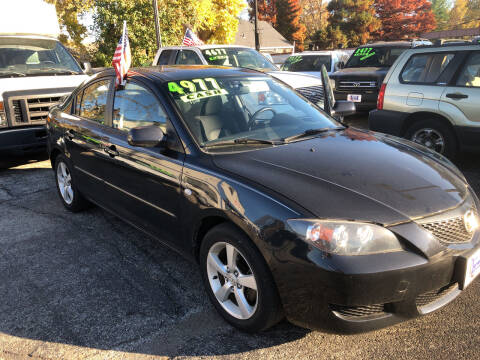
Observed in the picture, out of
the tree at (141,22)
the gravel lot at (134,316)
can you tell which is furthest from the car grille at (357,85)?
the tree at (141,22)

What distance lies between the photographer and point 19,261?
3.94 meters

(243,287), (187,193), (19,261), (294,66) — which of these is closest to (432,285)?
(243,287)

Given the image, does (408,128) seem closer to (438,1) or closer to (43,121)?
(43,121)

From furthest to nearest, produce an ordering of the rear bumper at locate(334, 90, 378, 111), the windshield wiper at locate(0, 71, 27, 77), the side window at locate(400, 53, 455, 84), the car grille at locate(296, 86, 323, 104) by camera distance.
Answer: the rear bumper at locate(334, 90, 378, 111) → the car grille at locate(296, 86, 323, 104) → the windshield wiper at locate(0, 71, 27, 77) → the side window at locate(400, 53, 455, 84)

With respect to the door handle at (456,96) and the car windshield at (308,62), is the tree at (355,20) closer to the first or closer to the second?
the car windshield at (308,62)

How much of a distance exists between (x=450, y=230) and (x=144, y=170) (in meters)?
2.24

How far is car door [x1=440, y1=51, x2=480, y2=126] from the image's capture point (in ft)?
18.2

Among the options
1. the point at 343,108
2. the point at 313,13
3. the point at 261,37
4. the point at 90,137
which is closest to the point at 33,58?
the point at 90,137

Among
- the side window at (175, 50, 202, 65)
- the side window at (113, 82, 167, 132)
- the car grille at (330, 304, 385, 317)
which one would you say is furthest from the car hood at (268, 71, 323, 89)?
the car grille at (330, 304, 385, 317)

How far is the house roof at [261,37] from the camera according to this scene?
49.4m

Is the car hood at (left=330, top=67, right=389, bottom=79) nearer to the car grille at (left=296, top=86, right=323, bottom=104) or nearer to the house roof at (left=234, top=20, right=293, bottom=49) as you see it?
the car grille at (left=296, top=86, right=323, bottom=104)

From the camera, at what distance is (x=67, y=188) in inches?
203

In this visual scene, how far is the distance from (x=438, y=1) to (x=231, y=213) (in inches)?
3871

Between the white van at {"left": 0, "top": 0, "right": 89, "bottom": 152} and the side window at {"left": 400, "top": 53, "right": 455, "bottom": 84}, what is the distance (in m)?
5.27
